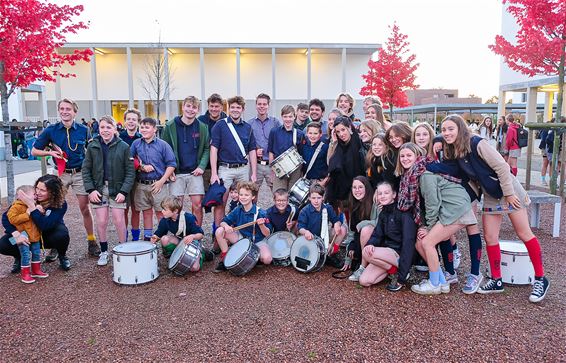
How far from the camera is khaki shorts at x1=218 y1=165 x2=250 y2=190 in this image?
595 cm

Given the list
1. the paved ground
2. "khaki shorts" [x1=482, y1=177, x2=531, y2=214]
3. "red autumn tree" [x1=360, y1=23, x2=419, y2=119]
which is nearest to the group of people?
"khaki shorts" [x1=482, y1=177, x2=531, y2=214]

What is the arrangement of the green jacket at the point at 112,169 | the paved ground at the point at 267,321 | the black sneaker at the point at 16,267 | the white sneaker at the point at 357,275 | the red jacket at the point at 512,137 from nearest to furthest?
the paved ground at the point at 267,321
the white sneaker at the point at 357,275
the black sneaker at the point at 16,267
the green jacket at the point at 112,169
the red jacket at the point at 512,137

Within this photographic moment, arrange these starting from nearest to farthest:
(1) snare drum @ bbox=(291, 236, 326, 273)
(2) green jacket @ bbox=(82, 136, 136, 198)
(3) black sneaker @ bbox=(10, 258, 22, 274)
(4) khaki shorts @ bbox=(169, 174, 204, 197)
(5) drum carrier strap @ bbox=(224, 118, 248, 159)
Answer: (1) snare drum @ bbox=(291, 236, 326, 273), (3) black sneaker @ bbox=(10, 258, 22, 274), (2) green jacket @ bbox=(82, 136, 136, 198), (4) khaki shorts @ bbox=(169, 174, 204, 197), (5) drum carrier strap @ bbox=(224, 118, 248, 159)

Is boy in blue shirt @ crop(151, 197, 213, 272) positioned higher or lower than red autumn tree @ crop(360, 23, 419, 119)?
lower

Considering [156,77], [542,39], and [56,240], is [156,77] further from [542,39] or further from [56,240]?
[56,240]

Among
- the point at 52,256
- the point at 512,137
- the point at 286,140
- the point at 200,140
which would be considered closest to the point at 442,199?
the point at 286,140

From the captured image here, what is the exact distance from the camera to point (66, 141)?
5.60 meters

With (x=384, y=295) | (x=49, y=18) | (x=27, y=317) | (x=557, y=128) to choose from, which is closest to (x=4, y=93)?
(x=49, y=18)

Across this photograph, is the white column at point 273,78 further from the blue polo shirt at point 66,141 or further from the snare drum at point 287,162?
the blue polo shirt at point 66,141

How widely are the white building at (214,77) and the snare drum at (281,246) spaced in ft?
69.9

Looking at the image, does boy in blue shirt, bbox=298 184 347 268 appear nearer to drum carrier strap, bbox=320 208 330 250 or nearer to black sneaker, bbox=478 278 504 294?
drum carrier strap, bbox=320 208 330 250

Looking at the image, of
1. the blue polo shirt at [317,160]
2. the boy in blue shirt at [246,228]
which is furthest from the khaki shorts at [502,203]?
the boy in blue shirt at [246,228]

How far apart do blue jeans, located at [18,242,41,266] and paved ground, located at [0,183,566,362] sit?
0.83ft

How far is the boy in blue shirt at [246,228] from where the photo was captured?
17.2ft
